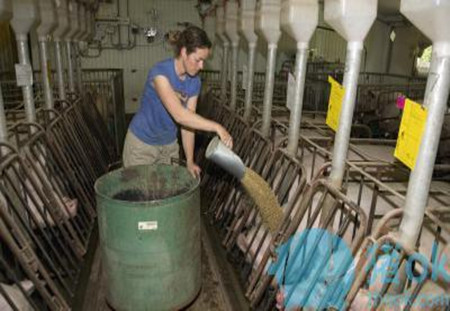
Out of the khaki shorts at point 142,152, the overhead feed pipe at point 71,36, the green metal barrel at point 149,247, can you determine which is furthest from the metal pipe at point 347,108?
the overhead feed pipe at point 71,36

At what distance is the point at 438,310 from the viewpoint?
150cm

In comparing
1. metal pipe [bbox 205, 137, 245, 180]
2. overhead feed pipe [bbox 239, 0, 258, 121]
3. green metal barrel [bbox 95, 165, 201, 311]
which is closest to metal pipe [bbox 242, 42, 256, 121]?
overhead feed pipe [bbox 239, 0, 258, 121]

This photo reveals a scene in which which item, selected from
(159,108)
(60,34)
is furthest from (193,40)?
(60,34)

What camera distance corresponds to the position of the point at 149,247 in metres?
2.27

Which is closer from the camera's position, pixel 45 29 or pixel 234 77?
pixel 45 29

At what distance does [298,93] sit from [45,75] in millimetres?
2899

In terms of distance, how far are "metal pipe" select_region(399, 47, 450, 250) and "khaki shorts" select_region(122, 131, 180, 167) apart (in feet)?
6.73

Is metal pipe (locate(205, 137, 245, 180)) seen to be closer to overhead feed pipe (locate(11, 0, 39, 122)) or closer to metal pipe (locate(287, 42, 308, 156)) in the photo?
metal pipe (locate(287, 42, 308, 156))

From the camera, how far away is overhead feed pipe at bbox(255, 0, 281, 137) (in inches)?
138

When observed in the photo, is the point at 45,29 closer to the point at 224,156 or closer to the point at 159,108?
the point at 159,108

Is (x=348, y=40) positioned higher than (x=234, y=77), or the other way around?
(x=348, y=40)

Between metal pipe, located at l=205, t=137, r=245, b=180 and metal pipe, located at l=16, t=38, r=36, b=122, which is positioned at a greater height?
metal pipe, located at l=16, t=38, r=36, b=122

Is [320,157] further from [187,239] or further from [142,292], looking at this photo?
[142,292]

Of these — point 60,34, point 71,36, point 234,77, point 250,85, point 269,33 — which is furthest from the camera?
point 71,36
